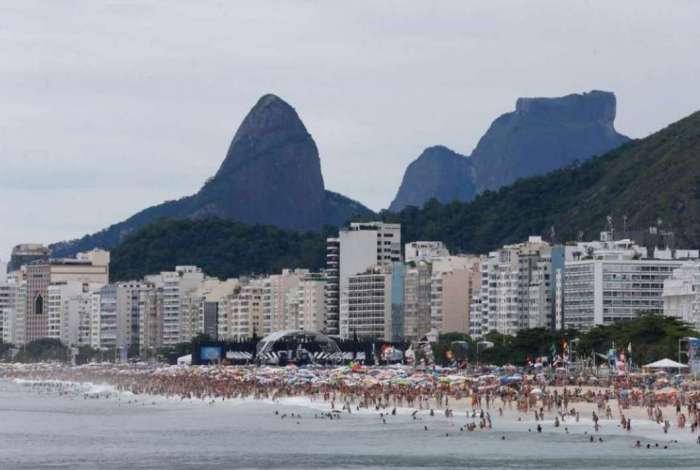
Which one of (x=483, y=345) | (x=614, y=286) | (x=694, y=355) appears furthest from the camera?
(x=614, y=286)

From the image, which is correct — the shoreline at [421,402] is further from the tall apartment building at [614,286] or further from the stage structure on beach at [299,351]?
the tall apartment building at [614,286]

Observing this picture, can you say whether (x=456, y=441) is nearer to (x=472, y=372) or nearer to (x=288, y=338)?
(x=472, y=372)

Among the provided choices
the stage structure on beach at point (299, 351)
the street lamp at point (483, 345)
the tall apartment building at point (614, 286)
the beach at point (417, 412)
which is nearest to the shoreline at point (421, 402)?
the beach at point (417, 412)

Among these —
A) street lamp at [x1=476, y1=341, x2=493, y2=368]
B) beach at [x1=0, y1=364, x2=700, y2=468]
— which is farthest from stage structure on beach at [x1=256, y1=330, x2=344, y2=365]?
beach at [x1=0, y1=364, x2=700, y2=468]

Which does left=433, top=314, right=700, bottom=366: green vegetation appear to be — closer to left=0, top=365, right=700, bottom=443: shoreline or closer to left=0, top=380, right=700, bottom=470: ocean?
left=0, top=365, right=700, bottom=443: shoreline

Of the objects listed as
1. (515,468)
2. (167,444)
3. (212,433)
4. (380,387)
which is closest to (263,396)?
(380,387)

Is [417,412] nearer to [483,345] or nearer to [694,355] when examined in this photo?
[694,355]

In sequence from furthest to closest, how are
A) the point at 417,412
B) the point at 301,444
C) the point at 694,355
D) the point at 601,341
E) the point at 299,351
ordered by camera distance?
the point at 299,351, the point at 601,341, the point at 694,355, the point at 417,412, the point at 301,444

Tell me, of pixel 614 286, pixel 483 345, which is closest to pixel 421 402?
pixel 483 345
